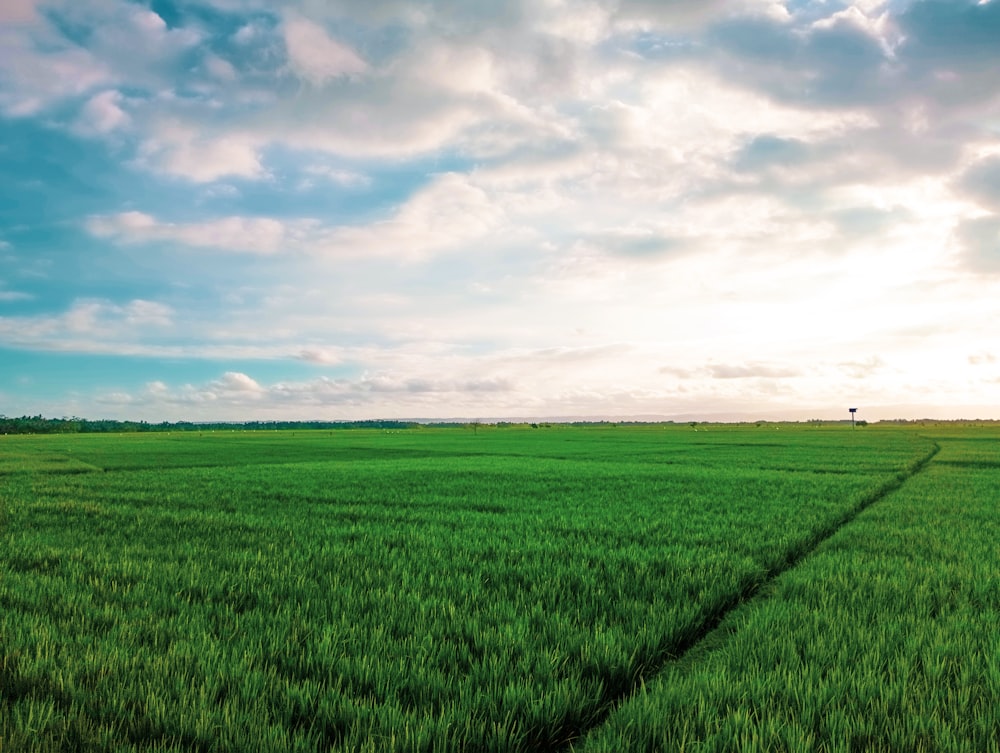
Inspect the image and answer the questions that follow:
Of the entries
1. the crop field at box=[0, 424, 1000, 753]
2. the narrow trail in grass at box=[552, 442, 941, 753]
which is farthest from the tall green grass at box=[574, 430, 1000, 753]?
the narrow trail in grass at box=[552, 442, 941, 753]

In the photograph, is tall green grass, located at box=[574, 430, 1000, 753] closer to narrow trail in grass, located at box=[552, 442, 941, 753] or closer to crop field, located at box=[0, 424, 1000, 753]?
crop field, located at box=[0, 424, 1000, 753]

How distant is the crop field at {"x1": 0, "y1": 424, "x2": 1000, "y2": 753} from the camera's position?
10.9 ft

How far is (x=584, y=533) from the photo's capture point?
9797 millimetres

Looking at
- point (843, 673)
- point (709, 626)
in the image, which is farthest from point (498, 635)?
point (843, 673)

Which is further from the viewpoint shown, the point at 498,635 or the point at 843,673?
the point at 498,635

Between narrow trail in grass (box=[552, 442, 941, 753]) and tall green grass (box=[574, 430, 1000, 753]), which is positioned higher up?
tall green grass (box=[574, 430, 1000, 753])

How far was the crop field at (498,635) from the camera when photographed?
3.33 meters

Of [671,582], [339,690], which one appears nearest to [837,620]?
[671,582]

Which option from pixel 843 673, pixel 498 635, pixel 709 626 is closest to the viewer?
pixel 843 673

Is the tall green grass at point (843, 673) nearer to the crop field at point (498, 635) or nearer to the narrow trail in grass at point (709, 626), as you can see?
the crop field at point (498, 635)

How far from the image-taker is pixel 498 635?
182 inches

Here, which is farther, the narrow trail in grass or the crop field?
the narrow trail in grass

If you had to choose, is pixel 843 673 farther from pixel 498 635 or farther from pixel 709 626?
pixel 498 635

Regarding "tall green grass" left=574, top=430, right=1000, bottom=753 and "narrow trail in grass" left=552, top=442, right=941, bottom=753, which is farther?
"narrow trail in grass" left=552, top=442, right=941, bottom=753
